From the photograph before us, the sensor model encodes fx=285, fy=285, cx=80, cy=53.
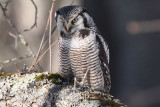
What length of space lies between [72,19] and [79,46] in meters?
0.36

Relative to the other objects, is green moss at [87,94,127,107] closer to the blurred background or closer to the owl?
the owl

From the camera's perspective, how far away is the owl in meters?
3.52

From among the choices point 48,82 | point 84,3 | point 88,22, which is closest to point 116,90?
A: point 84,3

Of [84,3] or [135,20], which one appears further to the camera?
[135,20]

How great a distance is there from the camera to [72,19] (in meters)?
3.57

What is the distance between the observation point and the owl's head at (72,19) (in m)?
3.51

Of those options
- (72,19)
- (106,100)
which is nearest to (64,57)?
(72,19)

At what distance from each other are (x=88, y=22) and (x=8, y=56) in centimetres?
371

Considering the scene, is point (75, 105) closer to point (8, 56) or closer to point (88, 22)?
point (88, 22)

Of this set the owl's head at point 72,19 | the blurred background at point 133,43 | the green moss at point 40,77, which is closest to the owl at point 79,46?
the owl's head at point 72,19

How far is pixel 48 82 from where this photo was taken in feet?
9.04

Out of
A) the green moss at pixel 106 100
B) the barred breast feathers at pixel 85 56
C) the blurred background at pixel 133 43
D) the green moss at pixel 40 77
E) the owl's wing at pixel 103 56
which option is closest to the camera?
the green moss at pixel 106 100

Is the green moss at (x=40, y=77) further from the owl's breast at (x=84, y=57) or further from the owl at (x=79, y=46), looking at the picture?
the owl's breast at (x=84, y=57)

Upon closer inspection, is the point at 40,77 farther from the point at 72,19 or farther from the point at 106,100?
the point at 72,19
